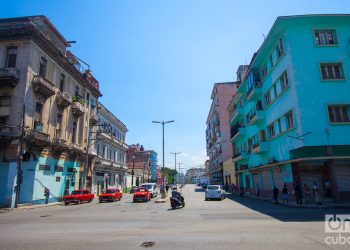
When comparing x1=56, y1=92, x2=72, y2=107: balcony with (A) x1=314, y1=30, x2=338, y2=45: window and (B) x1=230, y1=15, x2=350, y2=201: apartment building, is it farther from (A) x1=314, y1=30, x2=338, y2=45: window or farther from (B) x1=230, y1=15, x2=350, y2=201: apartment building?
(A) x1=314, y1=30, x2=338, y2=45: window

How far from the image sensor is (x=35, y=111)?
2827 cm

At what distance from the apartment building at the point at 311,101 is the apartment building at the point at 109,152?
88.4 feet

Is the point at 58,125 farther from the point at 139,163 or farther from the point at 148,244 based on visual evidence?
the point at 139,163

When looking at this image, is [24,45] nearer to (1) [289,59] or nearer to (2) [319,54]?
(1) [289,59]

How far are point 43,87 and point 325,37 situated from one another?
28.7m

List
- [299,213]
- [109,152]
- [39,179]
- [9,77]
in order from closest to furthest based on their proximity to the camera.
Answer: [299,213] → [9,77] → [39,179] → [109,152]

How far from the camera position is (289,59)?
79.7 feet

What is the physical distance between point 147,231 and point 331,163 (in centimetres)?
1795

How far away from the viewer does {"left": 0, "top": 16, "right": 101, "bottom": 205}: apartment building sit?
25.3m

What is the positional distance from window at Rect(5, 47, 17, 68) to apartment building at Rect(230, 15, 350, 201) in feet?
85.9

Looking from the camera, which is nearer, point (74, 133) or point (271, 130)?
point (271, 130)

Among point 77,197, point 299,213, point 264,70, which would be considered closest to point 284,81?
point 264,70

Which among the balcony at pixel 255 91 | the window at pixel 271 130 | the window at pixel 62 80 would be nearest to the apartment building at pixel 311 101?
the window at pixel 271 130

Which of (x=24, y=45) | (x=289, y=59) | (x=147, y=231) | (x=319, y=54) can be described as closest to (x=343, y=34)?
(x=319, y=54)
